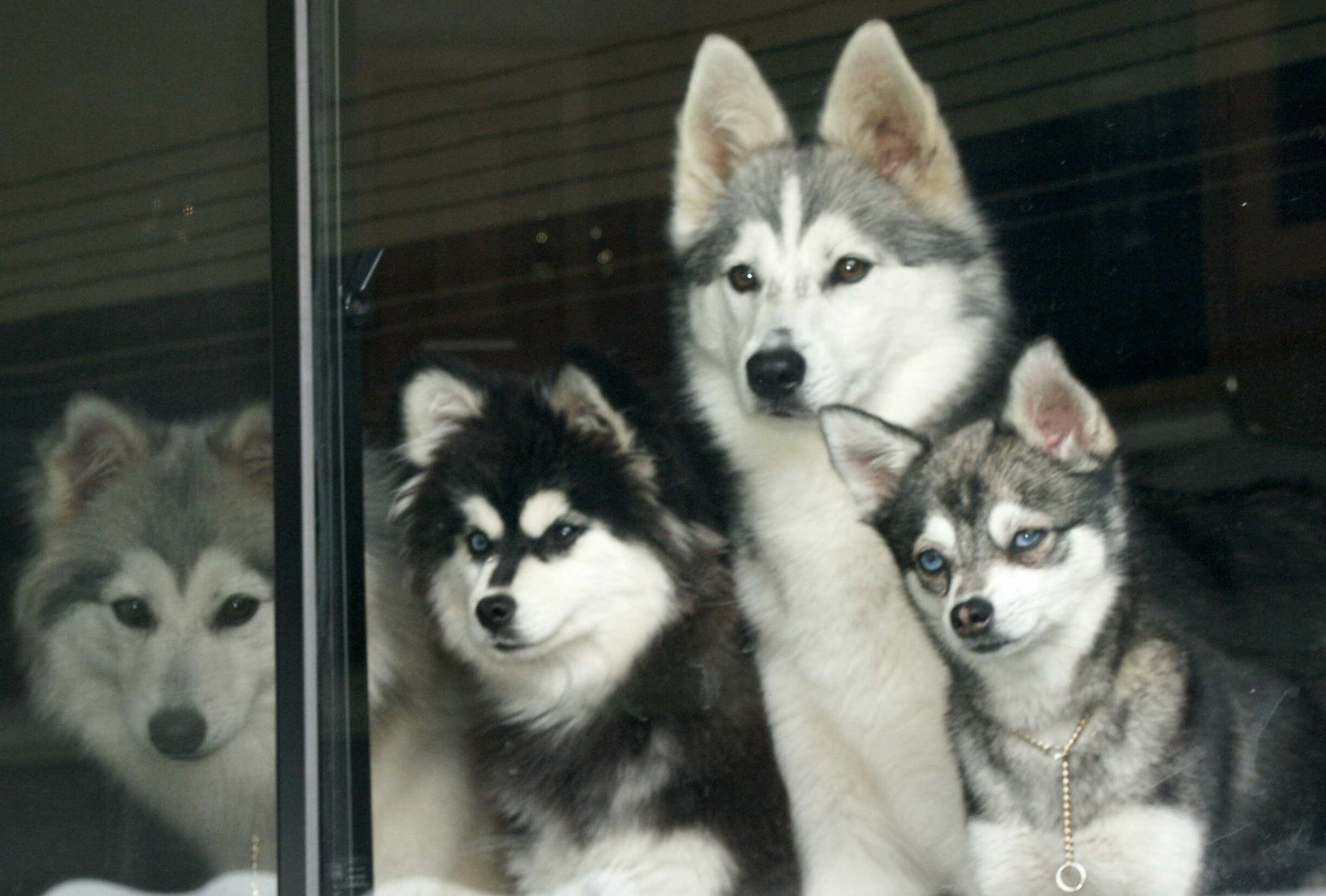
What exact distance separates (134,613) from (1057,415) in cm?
197

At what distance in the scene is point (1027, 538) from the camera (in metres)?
2.74

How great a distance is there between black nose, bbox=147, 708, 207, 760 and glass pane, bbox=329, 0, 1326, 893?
0.39 meters

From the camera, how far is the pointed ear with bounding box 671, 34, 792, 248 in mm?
3178

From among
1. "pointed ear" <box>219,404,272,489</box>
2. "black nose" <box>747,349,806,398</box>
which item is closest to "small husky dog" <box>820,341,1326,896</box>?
"black nose" <box>747,349,806,398</box>

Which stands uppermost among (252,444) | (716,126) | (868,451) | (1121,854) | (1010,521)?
(716,126)

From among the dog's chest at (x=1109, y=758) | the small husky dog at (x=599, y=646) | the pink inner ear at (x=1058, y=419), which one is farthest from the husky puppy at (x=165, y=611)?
the pink inner ear at (x=1058, y=419)

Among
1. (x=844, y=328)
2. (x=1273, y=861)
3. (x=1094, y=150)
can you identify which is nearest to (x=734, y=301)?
(x=844, y=328)

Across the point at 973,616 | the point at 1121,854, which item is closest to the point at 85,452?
the point at 973,616

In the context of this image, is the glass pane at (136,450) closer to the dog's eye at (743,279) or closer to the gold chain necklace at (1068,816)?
the dog's eye at (743,279)

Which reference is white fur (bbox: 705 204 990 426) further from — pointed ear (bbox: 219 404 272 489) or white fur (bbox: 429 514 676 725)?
pointed ear (bbox: 219 404 272 489)

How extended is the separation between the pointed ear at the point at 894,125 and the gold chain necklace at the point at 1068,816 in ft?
3.23

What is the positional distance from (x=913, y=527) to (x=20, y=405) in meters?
2.04

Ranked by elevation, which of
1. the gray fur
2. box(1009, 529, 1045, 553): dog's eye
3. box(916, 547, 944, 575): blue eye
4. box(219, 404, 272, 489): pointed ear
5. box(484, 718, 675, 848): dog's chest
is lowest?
box(484, 718, 675, 848): dog's chest

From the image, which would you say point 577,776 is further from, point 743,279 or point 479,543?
point 743,279
